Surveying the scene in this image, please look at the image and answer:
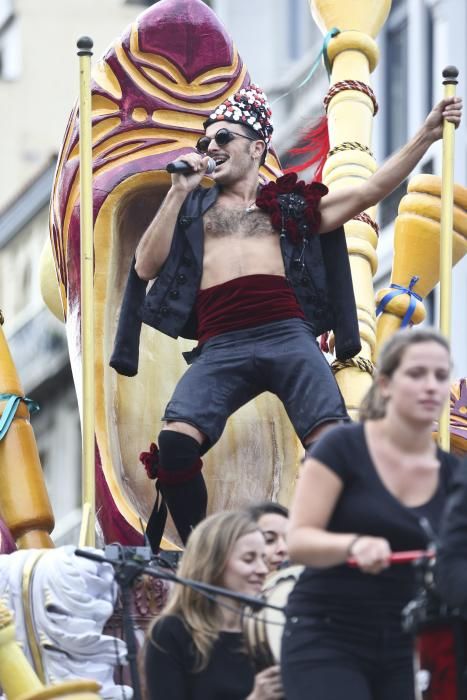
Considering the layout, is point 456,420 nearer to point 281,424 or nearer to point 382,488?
point 281,424

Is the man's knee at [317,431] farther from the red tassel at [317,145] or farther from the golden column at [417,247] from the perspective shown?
the red tassel at [317,145]

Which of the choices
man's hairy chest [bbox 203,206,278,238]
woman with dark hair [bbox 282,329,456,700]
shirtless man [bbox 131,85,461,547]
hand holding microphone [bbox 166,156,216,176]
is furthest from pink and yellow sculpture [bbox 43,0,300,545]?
woman with dark hair [bbox 282,329,456,700]

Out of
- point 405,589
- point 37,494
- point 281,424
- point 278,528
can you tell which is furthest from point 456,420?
point 405,589

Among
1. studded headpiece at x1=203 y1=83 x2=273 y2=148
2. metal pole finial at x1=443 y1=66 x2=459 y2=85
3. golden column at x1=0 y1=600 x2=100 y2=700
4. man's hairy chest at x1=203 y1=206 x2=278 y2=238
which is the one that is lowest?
golden column at x1=0 y1=600 x2=100 y2=700

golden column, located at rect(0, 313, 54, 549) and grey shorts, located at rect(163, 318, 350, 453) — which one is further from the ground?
grey shorts, located at rect(163, 318, 350, 453)

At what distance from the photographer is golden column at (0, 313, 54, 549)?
42.5 feet

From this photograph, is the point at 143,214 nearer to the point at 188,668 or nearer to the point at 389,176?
the point at 389,176

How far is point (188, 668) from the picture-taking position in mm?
9820

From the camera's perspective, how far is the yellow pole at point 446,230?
1181 centimetres

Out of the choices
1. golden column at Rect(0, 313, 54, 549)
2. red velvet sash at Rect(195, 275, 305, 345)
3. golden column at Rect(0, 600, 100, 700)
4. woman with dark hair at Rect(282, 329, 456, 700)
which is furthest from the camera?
golden column at Rect(0, 313, 54, 549)

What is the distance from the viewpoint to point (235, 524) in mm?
9984

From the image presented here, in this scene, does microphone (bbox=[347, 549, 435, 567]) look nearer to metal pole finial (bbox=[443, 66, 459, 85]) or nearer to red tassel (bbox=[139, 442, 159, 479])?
red tassel (bbox=[139, 442, 159, 479])

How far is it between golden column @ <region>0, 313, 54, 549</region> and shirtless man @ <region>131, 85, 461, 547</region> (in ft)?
3.04

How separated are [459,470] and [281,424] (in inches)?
177
